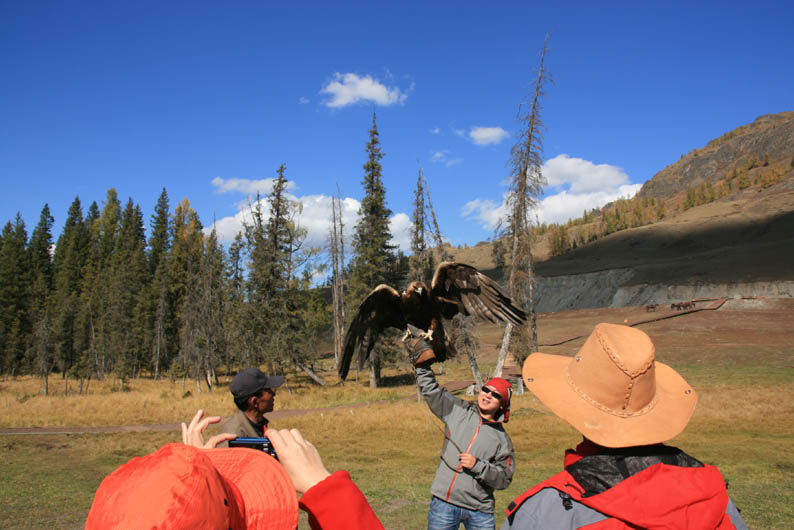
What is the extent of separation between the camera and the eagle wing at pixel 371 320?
4.52m

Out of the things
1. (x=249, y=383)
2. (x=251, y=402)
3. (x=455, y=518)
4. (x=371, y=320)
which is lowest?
(x=455, y=518)

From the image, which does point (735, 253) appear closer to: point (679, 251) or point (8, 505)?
point (679, 251)

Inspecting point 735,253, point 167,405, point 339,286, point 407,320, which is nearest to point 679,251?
point 735,253

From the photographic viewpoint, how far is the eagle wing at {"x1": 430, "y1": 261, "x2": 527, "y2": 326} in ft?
15.0

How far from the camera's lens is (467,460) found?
10.9ft

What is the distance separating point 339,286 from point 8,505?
108 feet

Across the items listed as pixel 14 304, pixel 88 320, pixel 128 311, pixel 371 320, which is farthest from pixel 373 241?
pixel 14 304

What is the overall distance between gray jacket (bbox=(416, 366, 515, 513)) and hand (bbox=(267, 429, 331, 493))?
7.27 feet

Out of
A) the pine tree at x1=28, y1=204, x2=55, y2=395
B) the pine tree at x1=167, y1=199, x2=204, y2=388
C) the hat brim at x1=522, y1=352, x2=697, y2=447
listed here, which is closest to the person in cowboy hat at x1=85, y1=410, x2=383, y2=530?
the hat brim at x1=522, y1=352, x2=697, y2=447

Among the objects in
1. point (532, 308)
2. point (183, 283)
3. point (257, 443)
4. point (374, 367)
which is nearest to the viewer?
point (257, 443)

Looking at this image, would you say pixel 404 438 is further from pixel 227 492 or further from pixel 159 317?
pixel 159 317

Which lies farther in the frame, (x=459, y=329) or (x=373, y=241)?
(x=373, y=241)

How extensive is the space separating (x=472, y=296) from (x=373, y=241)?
26.9 metres

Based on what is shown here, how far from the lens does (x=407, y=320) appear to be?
14.3ft
